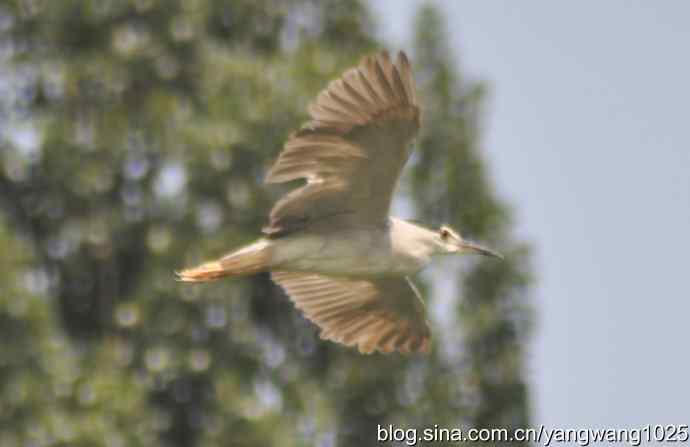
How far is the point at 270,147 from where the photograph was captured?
20594mm

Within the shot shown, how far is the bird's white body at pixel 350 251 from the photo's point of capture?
472 inches

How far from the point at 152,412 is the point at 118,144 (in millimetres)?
3562

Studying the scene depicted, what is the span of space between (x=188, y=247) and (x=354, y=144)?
9.09 meters

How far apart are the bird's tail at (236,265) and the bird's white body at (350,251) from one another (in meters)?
0.04

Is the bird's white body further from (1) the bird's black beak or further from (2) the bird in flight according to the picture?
(1) the bird's black beak

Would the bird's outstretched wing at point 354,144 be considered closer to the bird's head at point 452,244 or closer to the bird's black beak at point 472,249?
the bird's head at point 452,244

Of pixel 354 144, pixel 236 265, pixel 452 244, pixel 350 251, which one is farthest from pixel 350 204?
pixel 452 244

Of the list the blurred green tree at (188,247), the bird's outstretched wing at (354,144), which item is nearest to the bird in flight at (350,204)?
the bird's outstretched wing at (354,144)

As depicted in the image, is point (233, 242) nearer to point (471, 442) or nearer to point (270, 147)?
point (270, 147)

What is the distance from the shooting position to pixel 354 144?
11688mm

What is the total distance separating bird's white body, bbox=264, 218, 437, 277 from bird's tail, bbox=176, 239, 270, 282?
36 mm

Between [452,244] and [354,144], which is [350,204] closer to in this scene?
[354,144]

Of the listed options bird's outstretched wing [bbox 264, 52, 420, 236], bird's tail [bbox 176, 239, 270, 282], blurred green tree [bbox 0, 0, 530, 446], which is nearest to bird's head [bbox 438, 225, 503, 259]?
bird's outstretched wing [bbox 264, 52, 420, 236]

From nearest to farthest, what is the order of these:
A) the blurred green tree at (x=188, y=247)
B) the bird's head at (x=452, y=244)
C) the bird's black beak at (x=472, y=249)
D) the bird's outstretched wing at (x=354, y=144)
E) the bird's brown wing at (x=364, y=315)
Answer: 1. the bird's outstretched wing at (x=354, y=144)
2. the bird's head at (x=452, y=244)
3. the bird's black beak at (x=472, y=249)
4. the bird's brown wing at (x=364, y=315)
5. the blurred green tree at (x=188, y=247)
